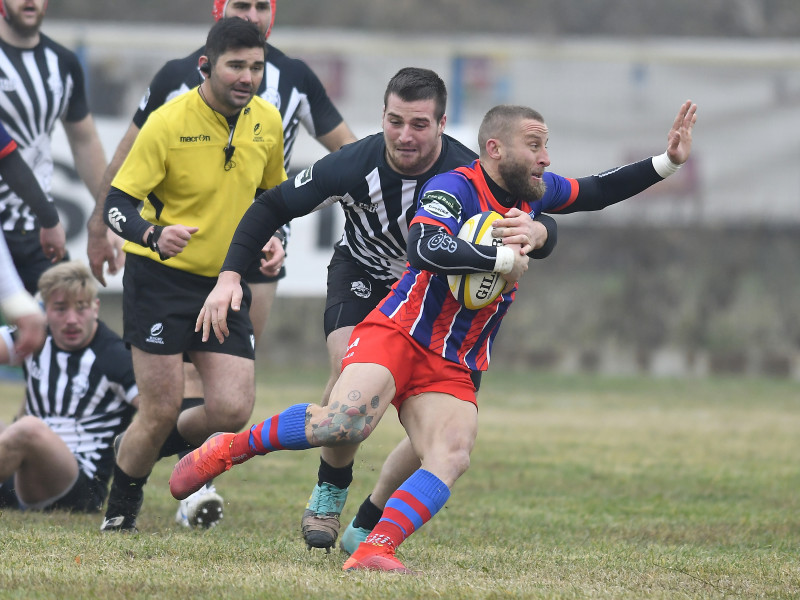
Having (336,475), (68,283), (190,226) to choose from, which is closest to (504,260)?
(336,475)

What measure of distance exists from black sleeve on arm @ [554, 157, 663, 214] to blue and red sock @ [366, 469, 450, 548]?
126 centimetres

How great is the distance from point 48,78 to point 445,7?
20.7 meters

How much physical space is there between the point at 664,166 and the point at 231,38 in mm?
1792

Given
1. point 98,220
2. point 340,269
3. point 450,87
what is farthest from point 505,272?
point 450,87

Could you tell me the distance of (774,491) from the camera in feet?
24.2

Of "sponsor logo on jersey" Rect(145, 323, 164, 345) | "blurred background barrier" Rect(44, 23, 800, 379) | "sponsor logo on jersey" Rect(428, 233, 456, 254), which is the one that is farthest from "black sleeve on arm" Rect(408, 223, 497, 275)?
"blurred background barrier" Rect(44, 23, 800, 379)

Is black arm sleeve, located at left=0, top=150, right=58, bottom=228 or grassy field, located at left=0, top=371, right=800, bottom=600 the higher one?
black arm sleeve, located at left=0, top=150, right=58, bottom=228

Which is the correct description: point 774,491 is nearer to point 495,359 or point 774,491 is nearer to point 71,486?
point 71,486

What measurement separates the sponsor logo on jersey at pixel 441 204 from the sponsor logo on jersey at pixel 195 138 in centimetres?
122

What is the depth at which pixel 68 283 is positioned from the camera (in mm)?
5789

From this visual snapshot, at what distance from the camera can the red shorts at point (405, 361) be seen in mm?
4453

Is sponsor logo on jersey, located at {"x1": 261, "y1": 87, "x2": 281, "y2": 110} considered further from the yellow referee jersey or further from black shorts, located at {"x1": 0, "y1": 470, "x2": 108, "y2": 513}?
black shorts, located at {"x1": 0, "y1": 470, "x2": 108, "y2": 513}

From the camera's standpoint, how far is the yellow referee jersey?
16.8 ft

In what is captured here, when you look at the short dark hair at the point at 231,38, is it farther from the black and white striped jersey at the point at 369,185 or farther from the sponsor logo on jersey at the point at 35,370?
the sponsor logo on jersey at the point at 35,370
